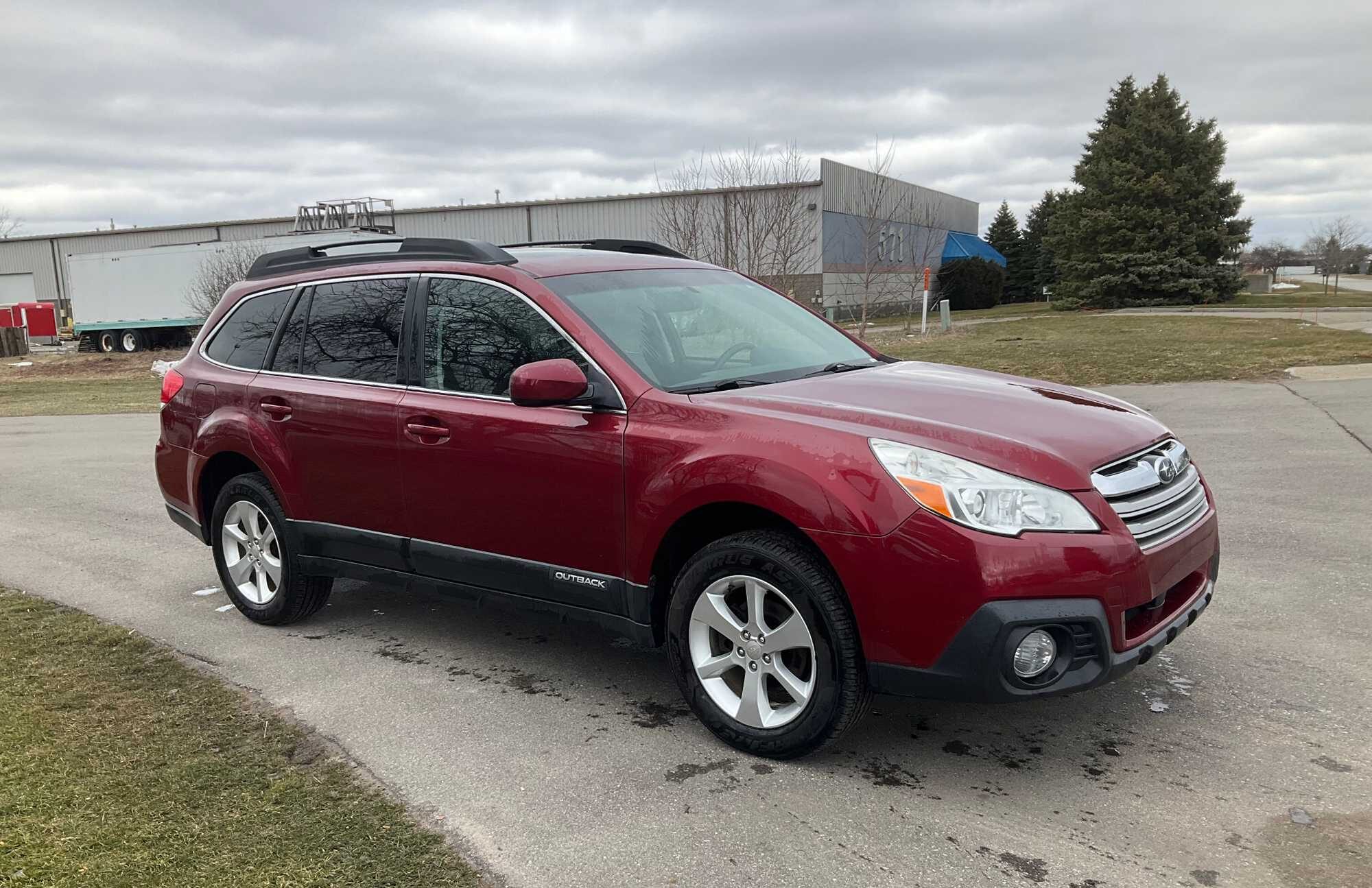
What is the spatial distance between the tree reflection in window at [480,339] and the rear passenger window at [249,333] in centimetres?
A: 130

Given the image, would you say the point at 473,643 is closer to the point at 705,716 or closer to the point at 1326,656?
the point at 705,716

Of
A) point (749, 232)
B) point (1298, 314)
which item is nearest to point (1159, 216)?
point (1298, 314)

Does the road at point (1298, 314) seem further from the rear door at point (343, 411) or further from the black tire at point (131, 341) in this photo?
the black tire at point (131, 341)

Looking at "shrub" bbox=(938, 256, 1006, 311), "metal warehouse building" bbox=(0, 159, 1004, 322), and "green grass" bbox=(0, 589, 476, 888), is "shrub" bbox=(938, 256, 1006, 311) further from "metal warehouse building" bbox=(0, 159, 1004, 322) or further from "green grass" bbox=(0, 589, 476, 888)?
"green grass" bbox=(0, 589, 476, 888)

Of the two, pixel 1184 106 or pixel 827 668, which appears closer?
pixel 827 668

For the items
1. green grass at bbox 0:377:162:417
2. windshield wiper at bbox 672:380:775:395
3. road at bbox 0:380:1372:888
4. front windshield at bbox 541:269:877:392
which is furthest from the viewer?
green grass at bbox 0:377:162:417

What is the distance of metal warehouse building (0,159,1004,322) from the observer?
26.2 m

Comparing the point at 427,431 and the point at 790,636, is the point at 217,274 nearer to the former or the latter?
the point at 427,431

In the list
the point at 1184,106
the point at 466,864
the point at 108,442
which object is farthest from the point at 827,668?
the point at 1184,106

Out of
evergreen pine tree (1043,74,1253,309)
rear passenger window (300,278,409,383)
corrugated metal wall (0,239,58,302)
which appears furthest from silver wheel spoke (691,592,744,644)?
corrugated metal wall (0,239,58,302)

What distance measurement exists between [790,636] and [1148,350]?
56.1 ft

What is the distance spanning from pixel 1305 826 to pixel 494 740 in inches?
106

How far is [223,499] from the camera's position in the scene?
5461 millimetres

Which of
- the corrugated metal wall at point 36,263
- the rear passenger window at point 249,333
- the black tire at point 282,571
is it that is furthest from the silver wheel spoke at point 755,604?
the corrugated metal wall at point 36,263
